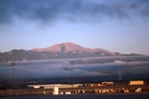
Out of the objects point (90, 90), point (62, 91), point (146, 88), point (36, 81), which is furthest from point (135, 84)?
point (36, 81)

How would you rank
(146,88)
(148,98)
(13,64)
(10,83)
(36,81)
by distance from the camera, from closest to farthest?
(148,98), (146,88), (13,64), (10,83), (36,81)

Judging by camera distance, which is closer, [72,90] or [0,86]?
[72,90]

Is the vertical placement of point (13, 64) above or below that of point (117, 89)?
above

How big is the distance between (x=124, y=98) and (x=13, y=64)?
85.5 feet

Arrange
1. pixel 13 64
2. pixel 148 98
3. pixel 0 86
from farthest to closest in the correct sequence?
pixel 0 86
pixel 13 64
pixel 148 98

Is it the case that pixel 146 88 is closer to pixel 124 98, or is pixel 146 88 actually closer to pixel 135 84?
pixel 135 84

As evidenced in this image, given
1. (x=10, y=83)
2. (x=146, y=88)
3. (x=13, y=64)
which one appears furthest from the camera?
(x=10, y=83)

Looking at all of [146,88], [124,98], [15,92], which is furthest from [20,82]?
[124,98]

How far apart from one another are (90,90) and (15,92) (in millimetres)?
10816

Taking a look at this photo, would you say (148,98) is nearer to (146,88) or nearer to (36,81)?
(146,88)

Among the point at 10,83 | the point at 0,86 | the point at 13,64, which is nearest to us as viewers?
the point at 13,64

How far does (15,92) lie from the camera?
3844 cm

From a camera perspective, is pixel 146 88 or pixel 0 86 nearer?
pixel 146 88

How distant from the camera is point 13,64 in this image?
1757 inches
